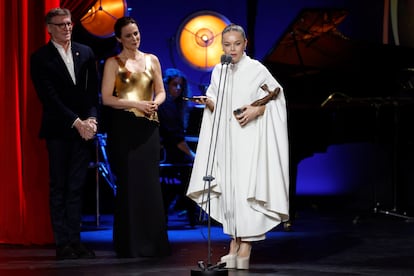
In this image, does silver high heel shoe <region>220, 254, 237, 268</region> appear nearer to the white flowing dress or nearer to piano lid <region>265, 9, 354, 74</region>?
the white flowing dress

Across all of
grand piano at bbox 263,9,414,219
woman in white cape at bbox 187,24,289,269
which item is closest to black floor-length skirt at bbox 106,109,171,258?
woman in white cape at bbox 187,24,289,269

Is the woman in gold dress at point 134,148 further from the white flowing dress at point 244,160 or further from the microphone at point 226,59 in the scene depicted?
the microphone at point 226,59

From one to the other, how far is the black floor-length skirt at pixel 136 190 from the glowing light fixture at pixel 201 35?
4489 millimetres

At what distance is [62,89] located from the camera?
20.0 ft

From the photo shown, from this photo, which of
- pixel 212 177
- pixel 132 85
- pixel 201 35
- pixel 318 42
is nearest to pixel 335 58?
pixel 318 42

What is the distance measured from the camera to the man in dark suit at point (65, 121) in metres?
6.02

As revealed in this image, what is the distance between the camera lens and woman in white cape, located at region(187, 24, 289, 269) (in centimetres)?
541

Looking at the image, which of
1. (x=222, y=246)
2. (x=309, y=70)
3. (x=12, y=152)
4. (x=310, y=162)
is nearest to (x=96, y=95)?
(x=12, y=152)

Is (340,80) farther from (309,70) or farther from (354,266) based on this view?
(354,266)

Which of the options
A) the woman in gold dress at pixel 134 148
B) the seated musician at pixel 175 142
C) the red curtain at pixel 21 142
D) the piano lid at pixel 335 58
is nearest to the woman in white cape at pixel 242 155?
the woman in gold dress at pixel 134 148

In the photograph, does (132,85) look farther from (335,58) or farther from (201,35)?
(201,35)

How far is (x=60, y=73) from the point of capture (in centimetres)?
607

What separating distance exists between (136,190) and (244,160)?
101cm

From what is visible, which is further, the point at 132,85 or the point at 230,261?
the point at 132,85
